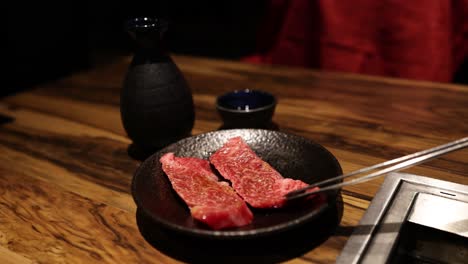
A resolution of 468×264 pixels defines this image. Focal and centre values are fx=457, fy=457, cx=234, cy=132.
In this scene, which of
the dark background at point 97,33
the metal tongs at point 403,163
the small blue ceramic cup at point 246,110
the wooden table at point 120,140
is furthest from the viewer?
the dark background at point 97,33

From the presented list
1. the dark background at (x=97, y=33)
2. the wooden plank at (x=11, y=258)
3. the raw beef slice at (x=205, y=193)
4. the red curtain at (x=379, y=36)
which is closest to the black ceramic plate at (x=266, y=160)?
the raw beef slice at (x=205, y=193)

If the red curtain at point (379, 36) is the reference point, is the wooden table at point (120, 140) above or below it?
below

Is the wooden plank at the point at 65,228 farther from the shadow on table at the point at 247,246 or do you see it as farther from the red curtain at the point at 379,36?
the red curtain at the point at 379,36

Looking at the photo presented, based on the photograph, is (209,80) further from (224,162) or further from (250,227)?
(250,227)

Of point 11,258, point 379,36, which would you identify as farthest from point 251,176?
point 379,36

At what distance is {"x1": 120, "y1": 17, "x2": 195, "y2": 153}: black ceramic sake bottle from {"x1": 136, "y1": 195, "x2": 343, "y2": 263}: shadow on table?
45 cm

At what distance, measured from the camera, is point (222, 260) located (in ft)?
3.24

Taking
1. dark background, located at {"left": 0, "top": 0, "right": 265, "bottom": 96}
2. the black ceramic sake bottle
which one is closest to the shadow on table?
the black ceramic sake bottle

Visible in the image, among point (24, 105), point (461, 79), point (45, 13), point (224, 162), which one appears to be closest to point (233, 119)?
point (224, 162)

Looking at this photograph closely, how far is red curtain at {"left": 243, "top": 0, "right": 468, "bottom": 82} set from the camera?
2.44 meters

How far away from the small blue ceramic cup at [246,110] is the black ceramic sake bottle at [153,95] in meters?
0.16

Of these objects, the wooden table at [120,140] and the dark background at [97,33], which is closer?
the wooden table at [120,140]

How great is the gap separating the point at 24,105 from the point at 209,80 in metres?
0.86

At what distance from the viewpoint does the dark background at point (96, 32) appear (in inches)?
155
